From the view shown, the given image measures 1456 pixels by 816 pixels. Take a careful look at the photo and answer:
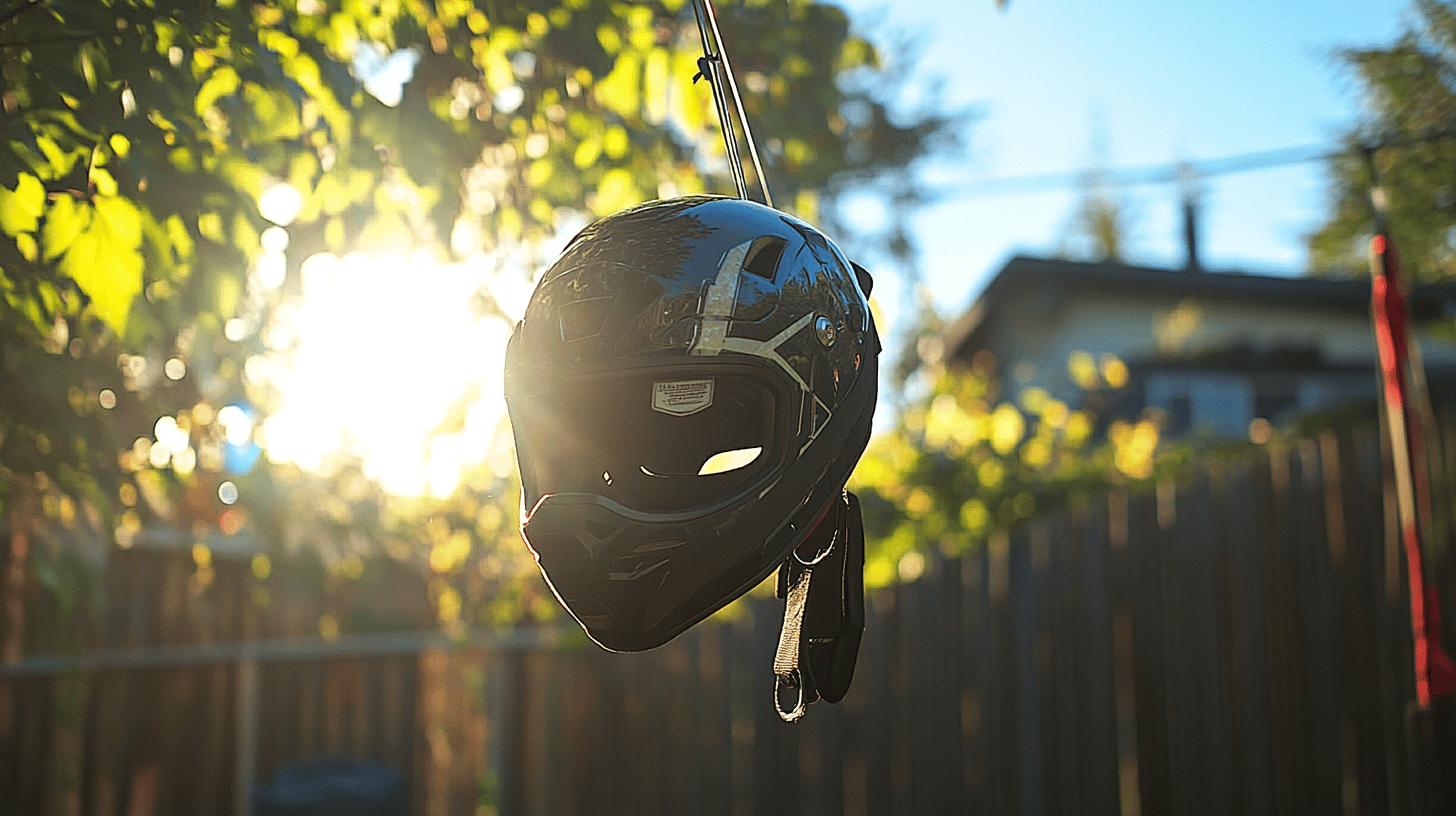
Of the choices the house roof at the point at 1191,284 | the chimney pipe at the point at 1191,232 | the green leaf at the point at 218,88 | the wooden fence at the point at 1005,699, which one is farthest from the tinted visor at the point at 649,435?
the chimney pipe at the point at 1191,232

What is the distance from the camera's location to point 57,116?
2.31 metres

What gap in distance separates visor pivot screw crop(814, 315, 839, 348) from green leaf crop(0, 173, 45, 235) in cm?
150

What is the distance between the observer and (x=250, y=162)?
9.91 ft

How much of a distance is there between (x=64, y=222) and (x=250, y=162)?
2.19ft

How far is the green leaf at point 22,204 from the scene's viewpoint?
2.21m

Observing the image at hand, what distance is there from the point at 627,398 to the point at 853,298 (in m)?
0.35

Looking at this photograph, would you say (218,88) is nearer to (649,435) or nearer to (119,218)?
(119,218)

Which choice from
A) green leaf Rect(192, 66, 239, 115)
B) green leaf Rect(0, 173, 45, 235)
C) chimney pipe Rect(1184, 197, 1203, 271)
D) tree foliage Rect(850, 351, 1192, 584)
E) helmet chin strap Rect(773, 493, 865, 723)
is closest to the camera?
helmet chin strap Rect(773, 493, 865, 723)

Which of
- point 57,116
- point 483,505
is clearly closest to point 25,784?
point 483,505

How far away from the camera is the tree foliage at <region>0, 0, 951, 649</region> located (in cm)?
228

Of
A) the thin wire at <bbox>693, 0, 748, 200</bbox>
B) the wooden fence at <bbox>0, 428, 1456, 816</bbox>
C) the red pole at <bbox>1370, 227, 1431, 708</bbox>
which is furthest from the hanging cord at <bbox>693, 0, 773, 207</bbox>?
the wooden fence at <bbox>0, 428, 1456, 816</bbox>

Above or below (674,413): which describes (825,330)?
above

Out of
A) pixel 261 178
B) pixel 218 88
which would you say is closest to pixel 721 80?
pixel 218 88

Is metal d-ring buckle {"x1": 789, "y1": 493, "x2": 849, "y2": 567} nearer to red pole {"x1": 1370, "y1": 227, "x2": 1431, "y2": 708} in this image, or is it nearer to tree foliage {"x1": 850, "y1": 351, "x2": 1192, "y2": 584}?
red pole {"x1": 1370, "y1": 227, "x2": 1431, "y2": 708}
